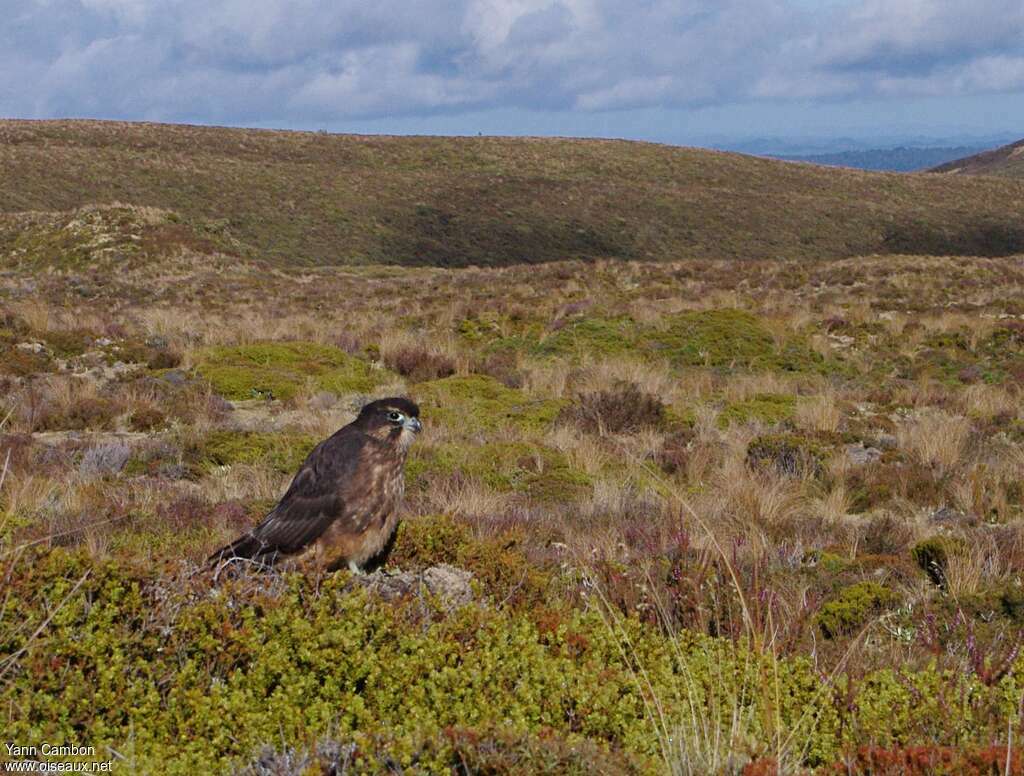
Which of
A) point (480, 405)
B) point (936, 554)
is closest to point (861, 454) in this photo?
point (936, 554)

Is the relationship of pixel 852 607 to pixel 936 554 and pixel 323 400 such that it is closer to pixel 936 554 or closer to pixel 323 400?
pixel 936 554

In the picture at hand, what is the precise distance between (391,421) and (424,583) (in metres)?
0.77

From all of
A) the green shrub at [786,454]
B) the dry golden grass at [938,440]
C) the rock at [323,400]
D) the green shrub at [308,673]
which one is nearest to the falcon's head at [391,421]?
the green shrub at [308,673]

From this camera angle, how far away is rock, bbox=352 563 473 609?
155 inches

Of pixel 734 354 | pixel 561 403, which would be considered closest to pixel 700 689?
pixel 561 403

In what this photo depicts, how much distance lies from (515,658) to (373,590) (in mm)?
813

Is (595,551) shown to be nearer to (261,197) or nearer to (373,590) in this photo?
(373,590)

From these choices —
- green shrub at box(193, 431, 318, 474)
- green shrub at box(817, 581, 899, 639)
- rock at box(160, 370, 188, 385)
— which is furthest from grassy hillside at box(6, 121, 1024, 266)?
green shrub at box(817, 581, 899, 639)

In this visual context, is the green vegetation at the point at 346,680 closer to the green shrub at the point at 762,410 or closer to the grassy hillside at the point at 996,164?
the green shrub at the point at 762,410

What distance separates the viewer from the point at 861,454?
9312mm

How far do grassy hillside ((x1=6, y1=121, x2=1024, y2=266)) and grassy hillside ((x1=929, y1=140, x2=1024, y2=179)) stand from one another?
1705 inches

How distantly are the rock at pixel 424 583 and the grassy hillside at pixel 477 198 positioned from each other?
50.7m

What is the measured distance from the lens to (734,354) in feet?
49.9

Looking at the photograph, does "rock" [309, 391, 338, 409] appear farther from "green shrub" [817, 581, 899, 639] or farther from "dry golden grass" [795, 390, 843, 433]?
"green shrub" [817, 581, 899, 639]
